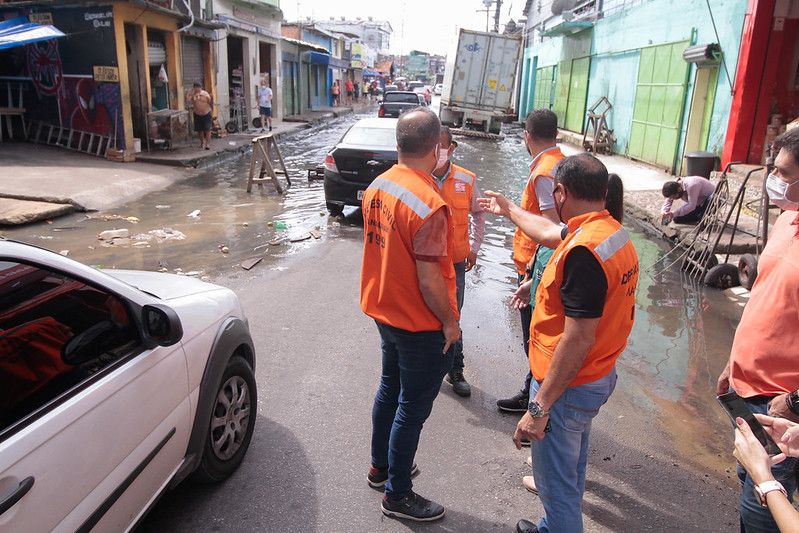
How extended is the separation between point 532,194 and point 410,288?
57.6 inches

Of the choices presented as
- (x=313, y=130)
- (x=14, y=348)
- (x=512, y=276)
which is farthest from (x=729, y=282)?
(x=313, y=130)

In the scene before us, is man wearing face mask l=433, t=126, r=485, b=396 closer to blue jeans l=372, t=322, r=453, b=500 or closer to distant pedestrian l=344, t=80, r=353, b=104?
blue jeans l=372, t=322, r=453, b=500

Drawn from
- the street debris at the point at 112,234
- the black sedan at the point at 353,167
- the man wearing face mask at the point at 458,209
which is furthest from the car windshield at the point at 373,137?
the man wearing face mask at the point at 458,209

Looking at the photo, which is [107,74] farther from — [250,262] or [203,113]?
[250,262]

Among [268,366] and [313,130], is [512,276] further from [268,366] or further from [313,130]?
[313,130]

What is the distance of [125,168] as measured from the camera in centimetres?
1277

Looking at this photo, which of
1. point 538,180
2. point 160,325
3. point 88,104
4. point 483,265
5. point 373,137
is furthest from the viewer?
point 88,104

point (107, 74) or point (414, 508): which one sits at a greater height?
point (107, 74)

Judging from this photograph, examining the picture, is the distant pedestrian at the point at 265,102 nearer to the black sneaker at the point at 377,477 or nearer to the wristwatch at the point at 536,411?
the black sneaker at the point at 377,477

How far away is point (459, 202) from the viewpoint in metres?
4.03

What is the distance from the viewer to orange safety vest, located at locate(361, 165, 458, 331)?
8.22 feet

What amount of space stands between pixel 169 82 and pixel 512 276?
13.6 m

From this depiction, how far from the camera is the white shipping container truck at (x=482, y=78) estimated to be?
22.7m

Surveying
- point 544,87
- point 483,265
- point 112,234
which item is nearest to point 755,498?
point 483,265
